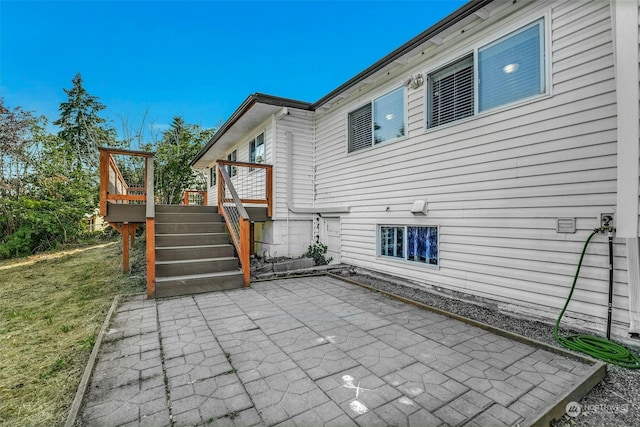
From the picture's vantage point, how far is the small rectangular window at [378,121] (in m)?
5.66

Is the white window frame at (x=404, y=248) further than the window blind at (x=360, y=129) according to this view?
No

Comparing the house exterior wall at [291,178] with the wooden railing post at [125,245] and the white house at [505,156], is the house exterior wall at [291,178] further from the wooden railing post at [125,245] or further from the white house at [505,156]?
the wooden railing post at [125,245]

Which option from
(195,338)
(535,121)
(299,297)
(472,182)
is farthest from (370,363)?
(535,121)

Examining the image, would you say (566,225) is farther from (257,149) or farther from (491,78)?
(257,149)

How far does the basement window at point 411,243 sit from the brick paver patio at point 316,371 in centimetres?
139

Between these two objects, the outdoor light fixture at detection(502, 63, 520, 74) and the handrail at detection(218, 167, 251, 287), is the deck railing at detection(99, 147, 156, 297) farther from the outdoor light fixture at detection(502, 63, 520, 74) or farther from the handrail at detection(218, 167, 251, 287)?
the outdoor light fixture at detection(502, 63, 520, 74)

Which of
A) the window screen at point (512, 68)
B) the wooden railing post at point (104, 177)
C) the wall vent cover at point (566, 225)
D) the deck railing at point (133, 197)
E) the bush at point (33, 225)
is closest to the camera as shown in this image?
the wall vent cover at point (566, 225)

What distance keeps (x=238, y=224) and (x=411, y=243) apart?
11.8 ft

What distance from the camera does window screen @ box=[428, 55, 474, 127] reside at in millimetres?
4468

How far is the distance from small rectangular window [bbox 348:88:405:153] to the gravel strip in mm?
2969

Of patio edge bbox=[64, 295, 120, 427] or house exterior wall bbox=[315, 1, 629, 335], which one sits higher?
house exterior wall bbox=[315, 1, 629, 335]

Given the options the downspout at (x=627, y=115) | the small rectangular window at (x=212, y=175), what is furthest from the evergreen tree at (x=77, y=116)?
the downspout at (x=627, y=115)

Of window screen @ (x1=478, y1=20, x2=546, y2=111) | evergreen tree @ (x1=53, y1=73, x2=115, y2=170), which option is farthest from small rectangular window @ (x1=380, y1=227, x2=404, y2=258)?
evergreen tree @ (x1=53, y1=73, x2=115, y2=170)

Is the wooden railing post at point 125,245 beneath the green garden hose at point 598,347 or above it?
above
